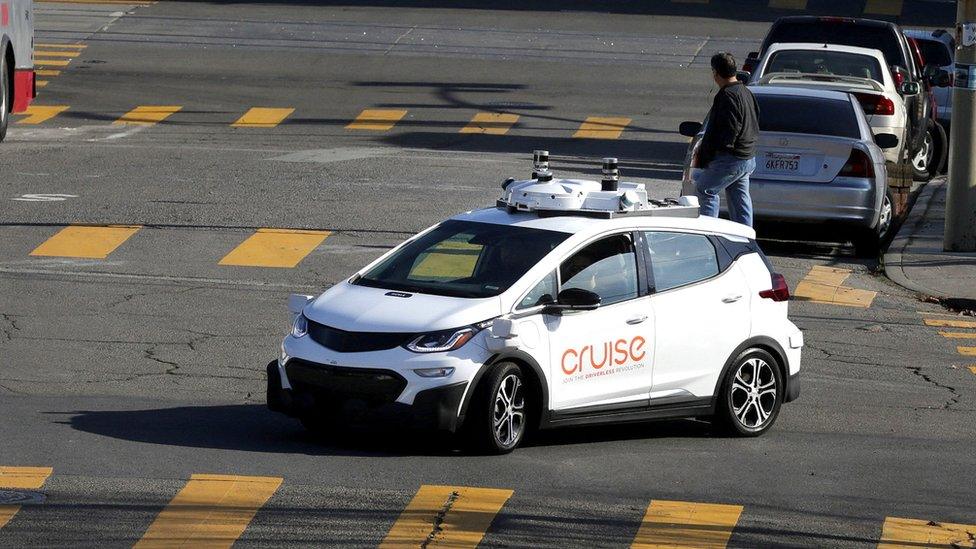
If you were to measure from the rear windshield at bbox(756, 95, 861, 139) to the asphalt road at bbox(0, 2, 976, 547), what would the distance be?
4.37 feet

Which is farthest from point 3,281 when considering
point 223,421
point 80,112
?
point 80,112

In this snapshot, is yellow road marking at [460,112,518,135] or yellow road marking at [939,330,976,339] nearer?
yellow road marking at [939,330,976,339]

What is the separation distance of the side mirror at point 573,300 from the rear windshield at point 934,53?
19582 mm

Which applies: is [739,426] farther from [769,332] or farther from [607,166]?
[607,166]

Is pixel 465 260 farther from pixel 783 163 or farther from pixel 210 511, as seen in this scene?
pixel 783 163

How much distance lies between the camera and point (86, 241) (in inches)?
674

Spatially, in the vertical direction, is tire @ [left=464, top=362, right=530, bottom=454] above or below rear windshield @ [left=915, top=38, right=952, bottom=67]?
above

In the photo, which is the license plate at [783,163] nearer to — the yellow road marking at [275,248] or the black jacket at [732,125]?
the black jacket at [732,125]

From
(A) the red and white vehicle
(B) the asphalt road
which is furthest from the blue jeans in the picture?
(A) the red and white vehicle

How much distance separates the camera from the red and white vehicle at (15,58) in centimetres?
2322

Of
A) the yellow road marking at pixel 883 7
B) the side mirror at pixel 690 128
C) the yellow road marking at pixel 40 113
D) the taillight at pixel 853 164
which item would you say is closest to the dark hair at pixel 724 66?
the side mirror at pixel 690 128

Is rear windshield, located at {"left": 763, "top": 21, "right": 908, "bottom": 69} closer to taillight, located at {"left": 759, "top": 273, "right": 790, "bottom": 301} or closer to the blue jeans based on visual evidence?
the blue jeans

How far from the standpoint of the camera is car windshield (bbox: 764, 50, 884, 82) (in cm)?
2181

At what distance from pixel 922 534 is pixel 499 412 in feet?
7.99
